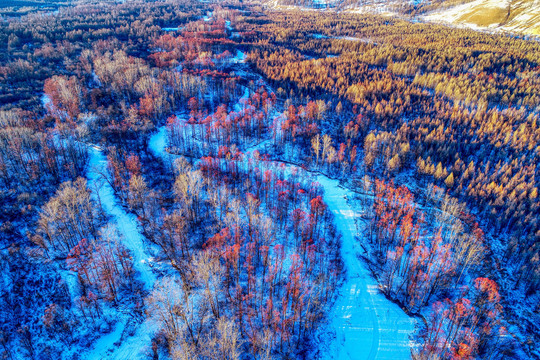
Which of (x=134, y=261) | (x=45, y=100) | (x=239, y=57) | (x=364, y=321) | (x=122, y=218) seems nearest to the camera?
(x=364, y=321)

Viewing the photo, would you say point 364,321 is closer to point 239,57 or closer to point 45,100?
point 45,100

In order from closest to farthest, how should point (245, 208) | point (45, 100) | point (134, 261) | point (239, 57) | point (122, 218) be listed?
1. point (134, 261)
2. point (122, 218)
3. point (245, 208)
4. point (45, 100)
5. point (239, 57)

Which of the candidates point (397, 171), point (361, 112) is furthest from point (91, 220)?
point (361, 112)

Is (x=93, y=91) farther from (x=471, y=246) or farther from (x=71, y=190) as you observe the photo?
(x=471, y=246)

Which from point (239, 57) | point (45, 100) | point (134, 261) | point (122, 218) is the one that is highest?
point (239, 57)

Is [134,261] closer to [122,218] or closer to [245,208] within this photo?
[122,218]

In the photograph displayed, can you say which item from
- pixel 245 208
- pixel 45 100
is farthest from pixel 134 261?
pixel 45 100

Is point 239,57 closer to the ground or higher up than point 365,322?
higher up

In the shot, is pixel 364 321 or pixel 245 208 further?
pixel 245 208
